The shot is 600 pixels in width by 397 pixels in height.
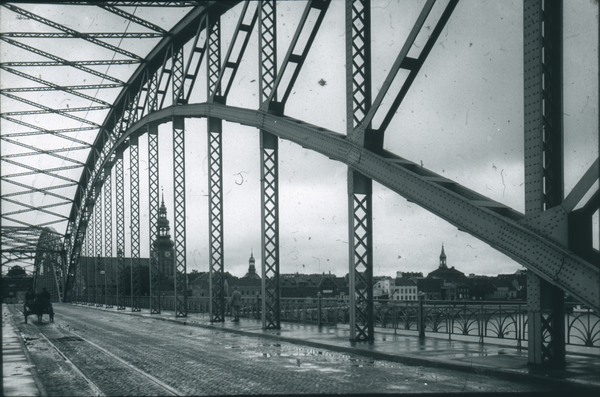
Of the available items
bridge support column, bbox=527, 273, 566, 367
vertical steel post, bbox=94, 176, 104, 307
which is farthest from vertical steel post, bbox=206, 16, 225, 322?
vertical steel post, bbox=94, 176, 104, 307

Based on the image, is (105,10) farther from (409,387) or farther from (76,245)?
(76,245)

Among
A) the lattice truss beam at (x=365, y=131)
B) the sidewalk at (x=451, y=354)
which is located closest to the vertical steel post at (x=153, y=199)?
the lattice truss beam at (x=365, y=131)

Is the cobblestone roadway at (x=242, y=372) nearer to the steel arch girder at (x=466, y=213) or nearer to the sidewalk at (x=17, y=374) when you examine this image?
the sidewalk at (x=17, y=374)

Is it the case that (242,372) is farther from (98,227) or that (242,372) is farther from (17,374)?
(98,227)

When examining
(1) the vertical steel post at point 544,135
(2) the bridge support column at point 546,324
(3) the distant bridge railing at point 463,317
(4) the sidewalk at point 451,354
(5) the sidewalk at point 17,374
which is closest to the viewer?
(5) the sidewalk at point 17,374

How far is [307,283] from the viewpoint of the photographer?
112m

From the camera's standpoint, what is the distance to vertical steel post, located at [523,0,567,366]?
11.0 metres

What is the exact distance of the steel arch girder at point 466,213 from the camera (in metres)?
10.2

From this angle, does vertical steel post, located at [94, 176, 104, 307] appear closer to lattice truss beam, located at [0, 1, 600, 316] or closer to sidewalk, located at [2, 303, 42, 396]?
lattice truss beam, located at [0, 1, 600, 316]

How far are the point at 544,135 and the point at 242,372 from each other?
654 centimetres

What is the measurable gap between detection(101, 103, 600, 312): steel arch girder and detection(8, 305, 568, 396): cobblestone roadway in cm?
182

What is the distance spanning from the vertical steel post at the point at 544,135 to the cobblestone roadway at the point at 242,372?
1.59 m

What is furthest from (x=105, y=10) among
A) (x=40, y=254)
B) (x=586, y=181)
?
(x=40, y=254)

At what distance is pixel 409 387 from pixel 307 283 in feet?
Result: 339
